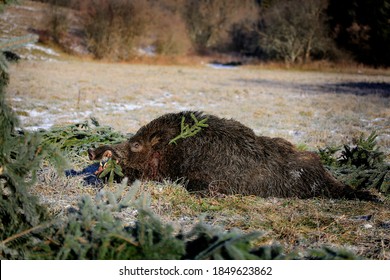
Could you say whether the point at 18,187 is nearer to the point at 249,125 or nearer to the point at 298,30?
the point at 249,125

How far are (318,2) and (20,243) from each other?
43.3 metres

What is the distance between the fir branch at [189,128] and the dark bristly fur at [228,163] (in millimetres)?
58

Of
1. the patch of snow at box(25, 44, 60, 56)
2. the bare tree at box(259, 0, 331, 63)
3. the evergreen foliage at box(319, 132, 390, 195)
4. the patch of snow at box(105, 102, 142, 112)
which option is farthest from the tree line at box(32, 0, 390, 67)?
the evergreen foliage at box(319, 132, 390, 195)

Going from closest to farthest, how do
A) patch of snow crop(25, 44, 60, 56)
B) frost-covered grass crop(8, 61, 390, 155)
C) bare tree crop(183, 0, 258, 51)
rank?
frost-covered grass crop(8, 61, 390, 155)
patch of snow crop(25, 44, 60, 56)
bare tree crop(183, 0, 258, 51)

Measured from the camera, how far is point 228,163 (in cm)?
455

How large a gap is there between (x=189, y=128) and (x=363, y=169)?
8.25ft

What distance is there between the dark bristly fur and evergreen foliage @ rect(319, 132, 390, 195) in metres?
0.52

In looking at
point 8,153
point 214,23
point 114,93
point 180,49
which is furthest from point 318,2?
point 8,153

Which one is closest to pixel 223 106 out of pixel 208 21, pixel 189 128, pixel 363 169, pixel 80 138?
pixel 80 138

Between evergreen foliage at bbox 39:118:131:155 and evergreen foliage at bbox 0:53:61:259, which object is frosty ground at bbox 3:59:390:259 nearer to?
evergreen foliage at bbox 39:118:131:155

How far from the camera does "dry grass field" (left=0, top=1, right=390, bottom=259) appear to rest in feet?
12.1

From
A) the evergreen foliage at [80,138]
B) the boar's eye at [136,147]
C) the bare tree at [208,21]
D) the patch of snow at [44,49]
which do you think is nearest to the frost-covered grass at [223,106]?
the evergreen foliage at [80,138]

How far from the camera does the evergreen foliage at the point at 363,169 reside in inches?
193

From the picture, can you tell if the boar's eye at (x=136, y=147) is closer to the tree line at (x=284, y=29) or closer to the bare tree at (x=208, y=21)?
the tree line at (x=284, y=29)
